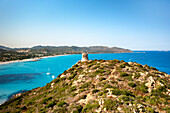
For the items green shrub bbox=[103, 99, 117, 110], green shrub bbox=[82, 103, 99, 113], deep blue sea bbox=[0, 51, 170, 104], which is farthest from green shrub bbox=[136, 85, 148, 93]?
deep blue sea bbox=[0, 51, 170, 104]

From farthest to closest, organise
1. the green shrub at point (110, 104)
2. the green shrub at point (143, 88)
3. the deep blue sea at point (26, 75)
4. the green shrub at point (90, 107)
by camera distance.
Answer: the deep blue sea at point (26, 75), the green shrub at point (143, 88), the green shrub at point (90, 107), the green shrub at point (110, 104)

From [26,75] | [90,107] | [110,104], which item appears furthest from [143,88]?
[26,75]

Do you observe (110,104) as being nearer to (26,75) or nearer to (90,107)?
A: (90,107)

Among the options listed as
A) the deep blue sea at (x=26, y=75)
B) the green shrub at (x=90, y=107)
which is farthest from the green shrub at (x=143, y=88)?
the deep blue sea at (x=26, y=75)

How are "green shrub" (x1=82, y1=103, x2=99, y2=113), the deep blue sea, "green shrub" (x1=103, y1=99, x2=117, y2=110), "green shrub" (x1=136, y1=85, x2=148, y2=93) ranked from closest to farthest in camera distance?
"green shrub" (x1=103, y1=99, x2=117, y2=110) < "green shrub" (x1=82, y1=103, x2=99, y2=113) < "green shrub" (x1=136, y1=85, x2=148, y2=93) < the deep blue sea

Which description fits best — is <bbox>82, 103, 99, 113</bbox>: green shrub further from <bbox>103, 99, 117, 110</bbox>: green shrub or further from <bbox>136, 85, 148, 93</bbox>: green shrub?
<bbox>136, 85, 148, 93</bbox>: green shrub

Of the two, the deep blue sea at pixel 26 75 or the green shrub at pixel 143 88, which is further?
the deep blue sea at pixel 26 75

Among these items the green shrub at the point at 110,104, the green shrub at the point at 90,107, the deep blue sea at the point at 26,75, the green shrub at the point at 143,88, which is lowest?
the deep blue sea at the point at 26,75

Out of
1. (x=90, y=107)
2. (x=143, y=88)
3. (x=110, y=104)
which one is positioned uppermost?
(x=143, y=88)

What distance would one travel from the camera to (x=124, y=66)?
22.8 metres

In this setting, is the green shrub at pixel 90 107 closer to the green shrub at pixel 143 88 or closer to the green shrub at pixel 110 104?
the green shrub at pixel 110 104

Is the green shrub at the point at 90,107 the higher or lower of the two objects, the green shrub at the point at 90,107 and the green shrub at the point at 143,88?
the lower

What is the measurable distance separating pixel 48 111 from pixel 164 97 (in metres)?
15.8

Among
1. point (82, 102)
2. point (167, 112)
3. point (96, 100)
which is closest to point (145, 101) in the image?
point (167, 112)
